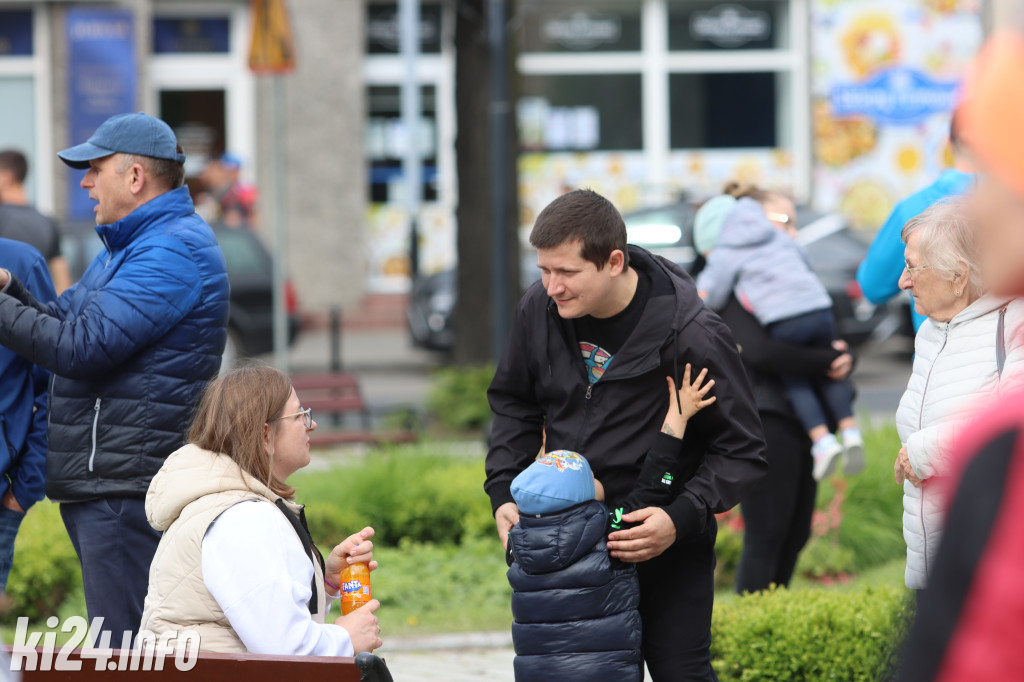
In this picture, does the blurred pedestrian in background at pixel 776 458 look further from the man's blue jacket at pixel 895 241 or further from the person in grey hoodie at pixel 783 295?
the man's blue jacket at pixel 895 241

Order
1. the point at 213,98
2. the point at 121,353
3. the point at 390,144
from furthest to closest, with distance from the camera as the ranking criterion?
the point at 390,144 → the point at 213,98 → the point at 121,353

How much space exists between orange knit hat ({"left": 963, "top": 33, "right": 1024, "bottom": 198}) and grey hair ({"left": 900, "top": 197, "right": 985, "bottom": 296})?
2306mm

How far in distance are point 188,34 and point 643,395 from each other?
18.8 metres

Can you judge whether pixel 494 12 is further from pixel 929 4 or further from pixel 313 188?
pixel 929 4

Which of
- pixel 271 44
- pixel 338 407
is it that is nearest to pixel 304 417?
pixel 271 44

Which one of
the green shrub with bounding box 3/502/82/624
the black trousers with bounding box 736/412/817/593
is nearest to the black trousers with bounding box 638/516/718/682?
the black trousers with bounding box 736/412/817/593

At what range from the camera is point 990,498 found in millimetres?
1266

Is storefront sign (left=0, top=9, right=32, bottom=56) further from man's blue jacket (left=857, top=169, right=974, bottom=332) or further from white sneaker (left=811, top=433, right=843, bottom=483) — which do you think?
man's blue jacket (left=857, top=169, right=974, bottom=332)

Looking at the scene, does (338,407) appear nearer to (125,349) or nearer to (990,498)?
(125,349)

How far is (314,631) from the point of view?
289 centimetres

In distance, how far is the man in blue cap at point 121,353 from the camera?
391 cm

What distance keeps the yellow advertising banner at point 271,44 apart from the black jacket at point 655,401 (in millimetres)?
6322

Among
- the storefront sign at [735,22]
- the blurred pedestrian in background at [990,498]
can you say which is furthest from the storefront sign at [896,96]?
the blurred pedestrian in background at [990,498]

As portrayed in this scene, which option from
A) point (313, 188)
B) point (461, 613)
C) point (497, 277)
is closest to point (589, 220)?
point (461, 613)
